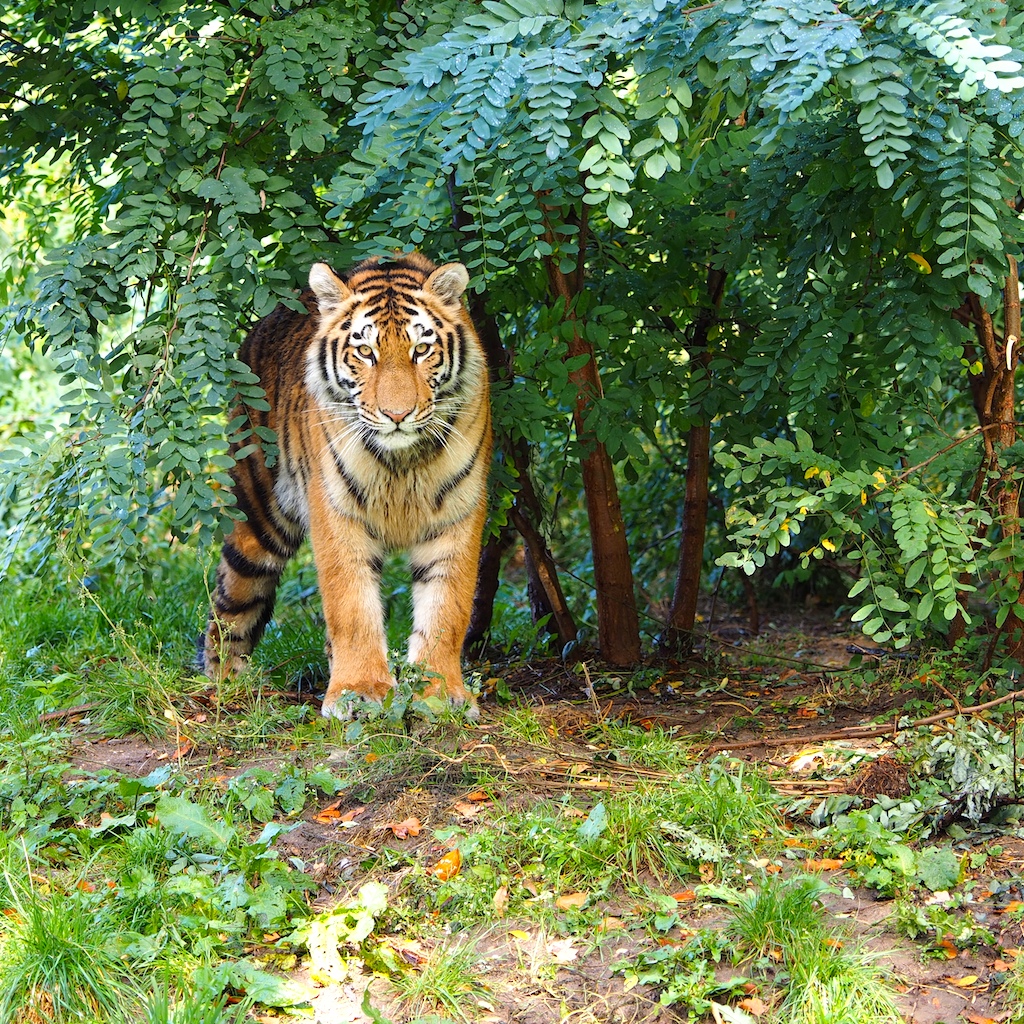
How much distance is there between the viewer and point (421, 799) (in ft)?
12.1

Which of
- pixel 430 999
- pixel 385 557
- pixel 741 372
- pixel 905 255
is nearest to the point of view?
pixel 430 999

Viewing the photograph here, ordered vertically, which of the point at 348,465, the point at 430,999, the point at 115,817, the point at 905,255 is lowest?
the point at 430,999

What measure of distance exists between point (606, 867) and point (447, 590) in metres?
1.69

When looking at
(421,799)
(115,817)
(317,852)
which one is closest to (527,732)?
(421,799)

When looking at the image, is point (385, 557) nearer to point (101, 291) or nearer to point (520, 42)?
point (101, 291)

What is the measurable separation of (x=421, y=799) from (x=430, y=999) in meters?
0.89

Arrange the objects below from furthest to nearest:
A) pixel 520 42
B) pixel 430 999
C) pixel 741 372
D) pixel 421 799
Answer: pixel 741 372
pixel 421 799
pixel 520 42
pixel 430 999

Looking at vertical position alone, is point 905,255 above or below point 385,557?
above

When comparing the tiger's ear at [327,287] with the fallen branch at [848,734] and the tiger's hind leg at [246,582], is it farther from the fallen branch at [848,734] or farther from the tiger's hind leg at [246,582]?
the fallen branch at [848,734]

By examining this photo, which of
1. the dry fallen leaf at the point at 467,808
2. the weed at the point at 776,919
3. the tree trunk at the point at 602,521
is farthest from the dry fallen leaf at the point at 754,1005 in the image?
the tree trunk at the point at 602,521

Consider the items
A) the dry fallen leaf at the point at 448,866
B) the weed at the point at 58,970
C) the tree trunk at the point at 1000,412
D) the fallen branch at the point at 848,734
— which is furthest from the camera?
the tree trunk at the point at 1000,412

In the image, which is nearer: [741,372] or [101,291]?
[101,291]

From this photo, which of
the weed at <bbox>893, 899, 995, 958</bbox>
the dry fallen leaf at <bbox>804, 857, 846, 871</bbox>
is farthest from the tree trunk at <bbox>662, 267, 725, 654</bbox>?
the weed at <bbox>893, 899, 995, 958</bbox>

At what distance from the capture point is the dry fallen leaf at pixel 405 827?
348 cm
